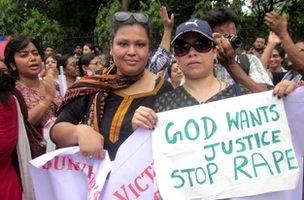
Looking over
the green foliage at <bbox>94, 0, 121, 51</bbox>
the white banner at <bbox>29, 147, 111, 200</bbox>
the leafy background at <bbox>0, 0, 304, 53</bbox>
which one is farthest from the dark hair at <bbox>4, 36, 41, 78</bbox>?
the green foliage at <bbox>94, 0, 121, 51</bbox>

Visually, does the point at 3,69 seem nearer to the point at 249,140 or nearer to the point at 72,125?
the point at 72,125

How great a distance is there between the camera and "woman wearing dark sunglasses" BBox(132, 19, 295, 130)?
2744 mm

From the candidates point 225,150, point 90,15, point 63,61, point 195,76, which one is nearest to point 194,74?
point 195,76

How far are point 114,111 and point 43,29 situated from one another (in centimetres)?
1522

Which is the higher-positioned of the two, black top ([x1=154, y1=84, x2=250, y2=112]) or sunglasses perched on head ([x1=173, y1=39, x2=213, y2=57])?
sunglasses perched on head ([x1=173, y1=39, x2=213, y2=57])

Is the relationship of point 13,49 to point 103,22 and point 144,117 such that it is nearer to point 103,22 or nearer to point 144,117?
point 144,117

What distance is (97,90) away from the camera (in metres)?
3.05

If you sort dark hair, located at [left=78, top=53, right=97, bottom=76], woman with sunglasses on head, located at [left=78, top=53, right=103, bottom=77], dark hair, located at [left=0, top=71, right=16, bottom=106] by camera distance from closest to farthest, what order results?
dark hair, located at [left=0, top=71, right=16, bottom=106], woman with sunglasses on head, located at [left=78, top=53, right=103, bottom=77], dark hair, located at [left=78, top=53, right=97, bottom=76]

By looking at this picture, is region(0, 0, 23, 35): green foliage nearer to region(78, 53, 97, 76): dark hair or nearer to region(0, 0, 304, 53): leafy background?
region(0, 0, 304, 53): leafy background

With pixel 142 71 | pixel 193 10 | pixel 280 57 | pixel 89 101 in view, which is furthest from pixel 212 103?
pixel 193 10

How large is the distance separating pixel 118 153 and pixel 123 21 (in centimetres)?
70

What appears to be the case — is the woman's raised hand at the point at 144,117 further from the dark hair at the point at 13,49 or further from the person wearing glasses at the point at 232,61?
the dark hair at the point at 13,49

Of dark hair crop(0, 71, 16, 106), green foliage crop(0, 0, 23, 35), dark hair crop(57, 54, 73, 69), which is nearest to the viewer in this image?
dark hair crop(0, 71, 16, 106)

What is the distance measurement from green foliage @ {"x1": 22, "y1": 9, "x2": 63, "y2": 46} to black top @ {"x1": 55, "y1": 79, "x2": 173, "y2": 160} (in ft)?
48.2
